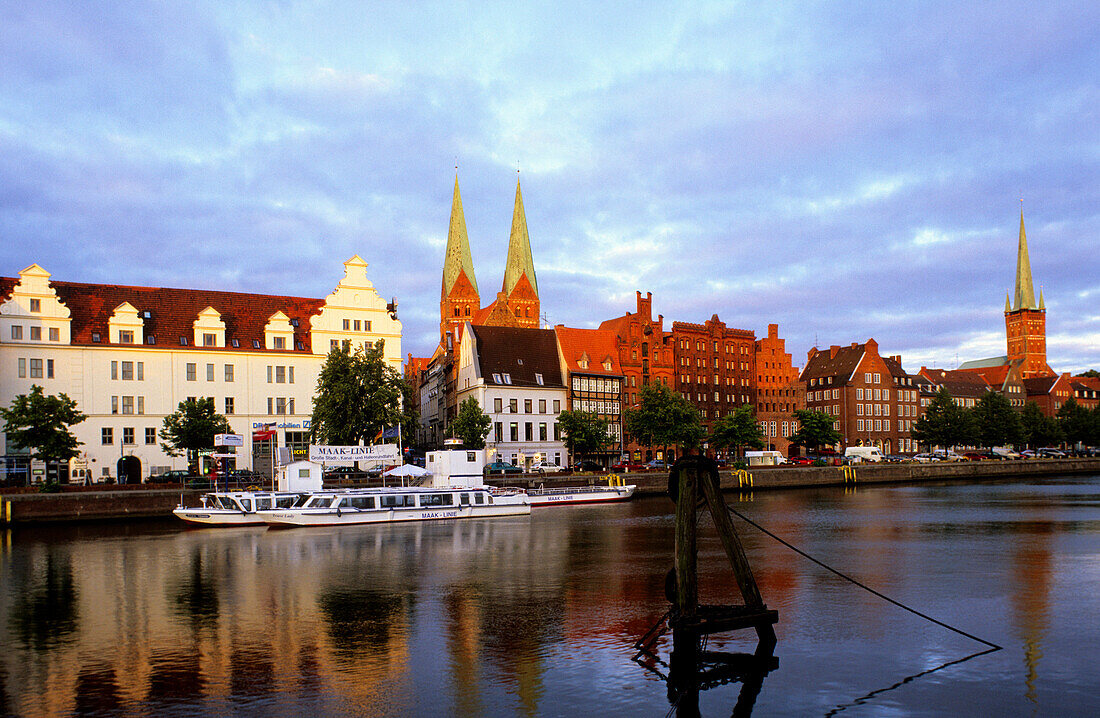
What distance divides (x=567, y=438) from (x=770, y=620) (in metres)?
72.6

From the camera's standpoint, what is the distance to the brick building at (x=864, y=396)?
14200 cm

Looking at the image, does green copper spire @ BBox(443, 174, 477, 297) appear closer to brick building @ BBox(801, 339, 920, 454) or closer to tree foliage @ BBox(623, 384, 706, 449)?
brick building @ BBox(801, 339, 920, 454)

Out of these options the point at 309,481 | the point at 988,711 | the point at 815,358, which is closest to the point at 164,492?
the point at 309,481

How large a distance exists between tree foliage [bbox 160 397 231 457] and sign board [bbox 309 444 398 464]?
1474 cm

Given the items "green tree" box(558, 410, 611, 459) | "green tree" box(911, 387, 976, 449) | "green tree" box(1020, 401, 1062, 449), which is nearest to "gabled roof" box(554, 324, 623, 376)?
"green tree" box(558, 410, 611, 459)

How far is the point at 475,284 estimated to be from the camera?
531 ft

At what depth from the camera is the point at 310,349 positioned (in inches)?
3226

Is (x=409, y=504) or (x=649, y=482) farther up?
(x=409, y=504)

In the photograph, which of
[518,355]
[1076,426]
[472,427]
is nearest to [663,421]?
[518,355]

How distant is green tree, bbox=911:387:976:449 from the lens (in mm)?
126312

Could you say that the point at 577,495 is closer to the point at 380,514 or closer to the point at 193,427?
the point at 380,514

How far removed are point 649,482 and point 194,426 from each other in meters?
38.4

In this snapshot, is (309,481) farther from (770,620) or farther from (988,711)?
(988,711)

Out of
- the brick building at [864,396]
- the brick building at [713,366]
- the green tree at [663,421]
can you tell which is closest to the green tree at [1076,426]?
the brick building at [864,396]
